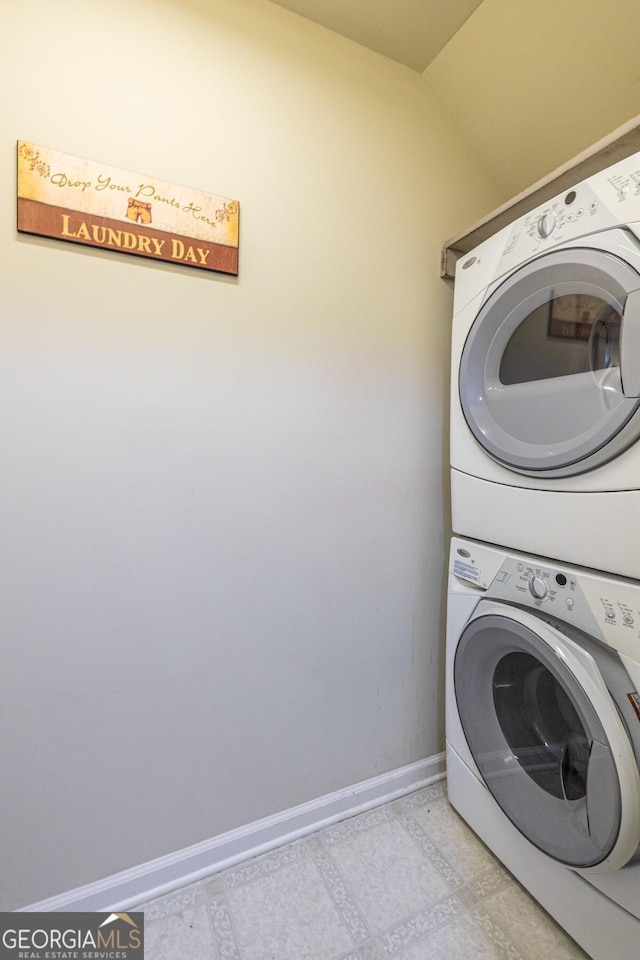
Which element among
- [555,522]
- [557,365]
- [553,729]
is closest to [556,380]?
[557,365]

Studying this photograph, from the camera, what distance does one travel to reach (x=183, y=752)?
3.94 ft

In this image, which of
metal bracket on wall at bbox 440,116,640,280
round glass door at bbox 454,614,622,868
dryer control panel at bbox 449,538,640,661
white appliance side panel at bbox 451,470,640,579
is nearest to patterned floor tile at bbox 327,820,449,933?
round glass door at bbox 454,614,622,868

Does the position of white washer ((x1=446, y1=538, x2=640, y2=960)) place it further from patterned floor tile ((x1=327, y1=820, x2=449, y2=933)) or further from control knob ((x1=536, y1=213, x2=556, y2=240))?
control knob ((x1=536, y1=213, x2=556, y2=240))

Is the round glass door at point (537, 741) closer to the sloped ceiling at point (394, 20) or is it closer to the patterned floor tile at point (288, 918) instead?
the patterned floor tile at point (288, 918)

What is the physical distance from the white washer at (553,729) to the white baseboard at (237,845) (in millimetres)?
216

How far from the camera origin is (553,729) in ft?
3.53

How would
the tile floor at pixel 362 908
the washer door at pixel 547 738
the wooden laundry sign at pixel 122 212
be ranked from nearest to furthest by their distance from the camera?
the washer door at pixel 547 738 < the wooden laundry sign at pixel 122 212 < the tile floor at pixel 362 908

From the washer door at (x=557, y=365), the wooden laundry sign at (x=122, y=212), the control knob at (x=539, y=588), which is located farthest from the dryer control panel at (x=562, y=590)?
the wooden laundry sign at (x=122, y=212)

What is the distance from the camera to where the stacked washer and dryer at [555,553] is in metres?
0.88

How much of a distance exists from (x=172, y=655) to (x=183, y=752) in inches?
11.2

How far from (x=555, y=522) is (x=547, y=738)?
1.84 feet

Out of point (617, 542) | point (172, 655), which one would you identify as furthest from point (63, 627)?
point (617, 542)

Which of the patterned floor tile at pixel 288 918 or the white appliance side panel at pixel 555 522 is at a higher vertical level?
the white appliance side panel at pixel 555 522

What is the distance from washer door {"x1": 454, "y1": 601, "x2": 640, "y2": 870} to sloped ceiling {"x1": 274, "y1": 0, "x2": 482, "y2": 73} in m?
1.65
